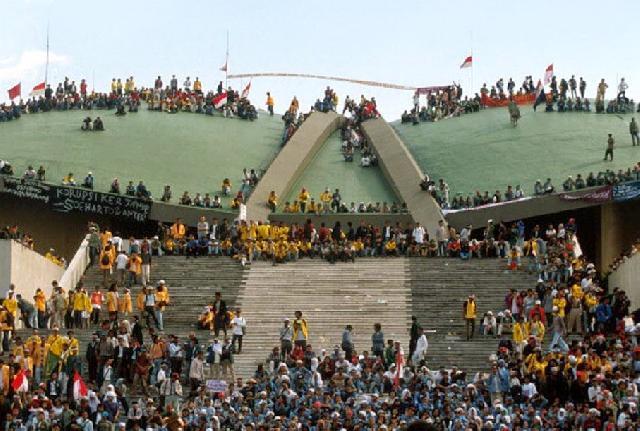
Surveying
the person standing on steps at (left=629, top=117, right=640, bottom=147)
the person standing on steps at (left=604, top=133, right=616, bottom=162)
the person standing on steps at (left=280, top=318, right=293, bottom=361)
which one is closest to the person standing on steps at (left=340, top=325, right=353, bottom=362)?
the person standing on steps at (left=280, top=318, right=293, bottom=361)

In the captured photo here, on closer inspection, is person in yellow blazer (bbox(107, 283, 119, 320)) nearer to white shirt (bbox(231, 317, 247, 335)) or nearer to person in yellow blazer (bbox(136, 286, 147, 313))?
person in yellow blazer (bbox(136, 286, 147, 313))

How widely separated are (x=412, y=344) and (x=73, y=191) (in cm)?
1676

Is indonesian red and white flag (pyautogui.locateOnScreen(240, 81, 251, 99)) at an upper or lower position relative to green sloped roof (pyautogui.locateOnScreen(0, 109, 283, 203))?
upper

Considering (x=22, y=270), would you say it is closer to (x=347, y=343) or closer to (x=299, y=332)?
(x=299, y=332)

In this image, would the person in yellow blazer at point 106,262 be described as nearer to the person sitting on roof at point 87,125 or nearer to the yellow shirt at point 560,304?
the yellow shirt at point 560,304

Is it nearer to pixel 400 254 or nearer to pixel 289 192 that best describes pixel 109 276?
pixel 400 254

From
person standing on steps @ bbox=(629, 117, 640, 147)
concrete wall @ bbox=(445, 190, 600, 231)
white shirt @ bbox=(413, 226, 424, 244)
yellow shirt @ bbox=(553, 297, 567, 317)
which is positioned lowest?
yellow shirt @ bbox=(553, 297, 567, 317)

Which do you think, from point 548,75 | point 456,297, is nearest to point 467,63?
point 548,75

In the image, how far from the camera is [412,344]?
1531 inches

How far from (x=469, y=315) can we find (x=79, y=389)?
10159 millimetres

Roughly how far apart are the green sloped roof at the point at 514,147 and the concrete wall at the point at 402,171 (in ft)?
2.39

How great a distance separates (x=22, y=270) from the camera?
1714 inches

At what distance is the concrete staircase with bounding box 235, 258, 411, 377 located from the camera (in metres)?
40.6

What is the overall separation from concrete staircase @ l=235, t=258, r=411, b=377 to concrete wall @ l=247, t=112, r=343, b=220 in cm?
726
